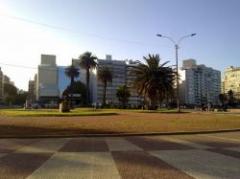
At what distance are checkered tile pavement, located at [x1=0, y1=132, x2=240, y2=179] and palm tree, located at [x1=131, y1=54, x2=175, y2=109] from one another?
5668 centimetres

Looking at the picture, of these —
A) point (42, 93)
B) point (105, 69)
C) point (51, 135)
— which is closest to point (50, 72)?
point (42, 93)

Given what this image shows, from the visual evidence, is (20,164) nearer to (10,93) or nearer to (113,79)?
(10,93)

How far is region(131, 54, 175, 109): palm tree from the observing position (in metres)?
70.8

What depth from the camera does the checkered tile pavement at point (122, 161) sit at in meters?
8.34

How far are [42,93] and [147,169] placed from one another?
192128mm

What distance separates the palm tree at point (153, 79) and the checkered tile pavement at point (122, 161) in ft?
186

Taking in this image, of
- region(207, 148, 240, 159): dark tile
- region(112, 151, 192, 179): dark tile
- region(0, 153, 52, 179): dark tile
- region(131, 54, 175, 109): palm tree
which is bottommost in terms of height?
region(0, 153, 52, 179): dark tile

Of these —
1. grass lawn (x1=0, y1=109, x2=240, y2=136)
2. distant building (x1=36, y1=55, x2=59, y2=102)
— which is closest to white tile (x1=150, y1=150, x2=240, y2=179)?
grass lawn (x1=0, y1=109, x2=240, y2=136)

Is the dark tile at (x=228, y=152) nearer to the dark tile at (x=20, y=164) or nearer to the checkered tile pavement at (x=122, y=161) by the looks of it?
the checkered tile pavement at (x=122, y=161)

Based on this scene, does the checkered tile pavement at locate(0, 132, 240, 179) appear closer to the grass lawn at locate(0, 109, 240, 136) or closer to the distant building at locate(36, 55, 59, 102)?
the grass lawn at locate(0, 109, 240, 136)

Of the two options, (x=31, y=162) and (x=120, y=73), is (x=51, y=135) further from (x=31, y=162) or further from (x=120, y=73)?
(x=120, y=73)

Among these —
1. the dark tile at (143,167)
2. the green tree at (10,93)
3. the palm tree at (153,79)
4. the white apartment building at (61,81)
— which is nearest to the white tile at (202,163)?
the dark tile at (143,167)

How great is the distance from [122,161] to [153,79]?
6093cm

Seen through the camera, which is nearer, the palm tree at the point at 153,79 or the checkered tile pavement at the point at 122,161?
the checkered tile pavement at the point at 122,161
